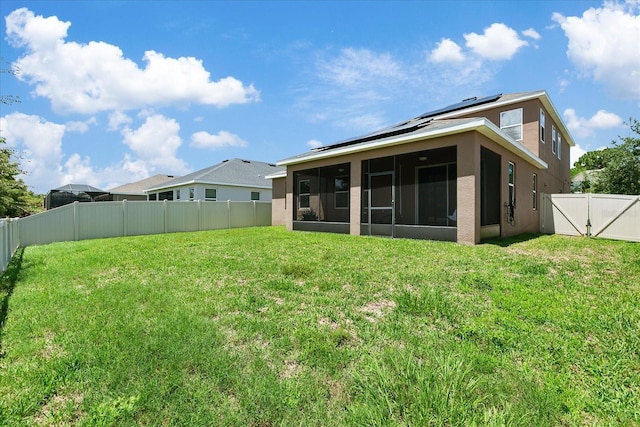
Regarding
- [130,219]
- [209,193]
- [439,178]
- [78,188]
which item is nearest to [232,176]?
[209,193]

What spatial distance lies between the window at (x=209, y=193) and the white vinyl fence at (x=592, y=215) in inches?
717

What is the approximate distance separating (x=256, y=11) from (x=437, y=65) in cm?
660

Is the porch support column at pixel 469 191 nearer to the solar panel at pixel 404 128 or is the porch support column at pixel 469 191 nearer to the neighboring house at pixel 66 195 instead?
the solar panel at pixel 404 128

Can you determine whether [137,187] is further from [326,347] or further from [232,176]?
[326,347]

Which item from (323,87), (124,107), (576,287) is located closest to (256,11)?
(323,87)

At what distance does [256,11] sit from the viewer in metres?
9.45

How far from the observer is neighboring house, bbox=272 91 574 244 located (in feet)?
28.8

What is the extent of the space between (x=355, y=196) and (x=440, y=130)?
12.3 ft

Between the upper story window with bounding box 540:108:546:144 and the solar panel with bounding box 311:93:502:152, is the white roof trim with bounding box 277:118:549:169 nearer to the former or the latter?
the solar panel with bounding box 311:93:502:152

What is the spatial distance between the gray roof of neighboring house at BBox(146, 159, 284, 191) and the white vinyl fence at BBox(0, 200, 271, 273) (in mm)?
4374

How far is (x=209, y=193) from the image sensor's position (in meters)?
20.7

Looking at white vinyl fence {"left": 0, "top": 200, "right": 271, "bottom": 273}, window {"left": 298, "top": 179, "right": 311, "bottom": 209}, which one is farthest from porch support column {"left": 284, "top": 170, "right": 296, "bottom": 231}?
white vinyl fence {"left": 0, "top": 200, "right": 271, "bottom": 273}

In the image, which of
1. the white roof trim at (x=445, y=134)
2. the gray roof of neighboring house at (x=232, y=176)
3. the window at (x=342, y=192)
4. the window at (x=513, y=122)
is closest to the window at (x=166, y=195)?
the gray roof of neighboring house at (x=232, y=176)

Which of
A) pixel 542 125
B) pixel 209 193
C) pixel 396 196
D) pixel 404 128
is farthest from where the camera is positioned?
pixel 209 193
